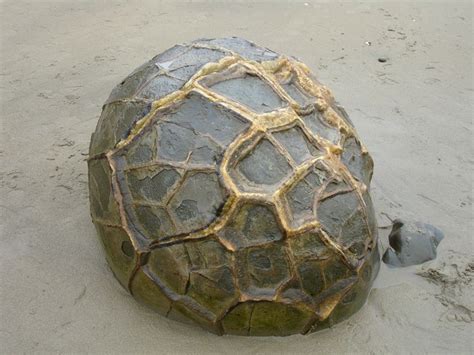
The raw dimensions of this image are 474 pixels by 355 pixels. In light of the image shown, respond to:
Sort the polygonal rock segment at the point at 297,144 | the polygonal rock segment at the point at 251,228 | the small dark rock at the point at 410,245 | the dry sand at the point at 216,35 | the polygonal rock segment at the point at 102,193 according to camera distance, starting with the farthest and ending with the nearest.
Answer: the small dark rock at the point at 410,245, the dry sand at the point at 216,35, the polygonal rock segment at the point at 102,193, the polygonal rock segment at the point at 297,144, the polygonal rock segment at the point at 251,228

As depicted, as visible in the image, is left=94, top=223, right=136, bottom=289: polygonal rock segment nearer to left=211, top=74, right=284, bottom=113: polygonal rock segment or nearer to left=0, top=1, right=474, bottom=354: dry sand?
left=0, top=1, right=474, bottom=354: dry sand

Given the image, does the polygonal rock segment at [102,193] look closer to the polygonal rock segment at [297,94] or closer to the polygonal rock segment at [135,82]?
the polygonal rock segment at [135,82]

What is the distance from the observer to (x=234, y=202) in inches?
96.6

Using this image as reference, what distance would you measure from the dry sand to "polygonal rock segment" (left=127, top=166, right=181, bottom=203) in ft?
2.03

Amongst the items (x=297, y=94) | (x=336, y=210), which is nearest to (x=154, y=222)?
(x=336, y=210)

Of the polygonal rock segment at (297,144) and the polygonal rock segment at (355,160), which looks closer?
the polygonal rock segment at (297,144)

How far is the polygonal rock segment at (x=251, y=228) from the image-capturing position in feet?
8.10

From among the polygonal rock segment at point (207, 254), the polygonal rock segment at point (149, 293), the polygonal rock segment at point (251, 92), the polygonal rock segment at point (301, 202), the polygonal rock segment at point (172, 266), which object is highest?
the polygonal rock segment at point (251, 92)

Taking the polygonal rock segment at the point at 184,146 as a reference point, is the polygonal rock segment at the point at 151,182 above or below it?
below

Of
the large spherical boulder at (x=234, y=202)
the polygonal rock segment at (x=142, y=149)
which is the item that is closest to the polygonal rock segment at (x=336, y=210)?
the large spherical boulder at (x=234, y=202)

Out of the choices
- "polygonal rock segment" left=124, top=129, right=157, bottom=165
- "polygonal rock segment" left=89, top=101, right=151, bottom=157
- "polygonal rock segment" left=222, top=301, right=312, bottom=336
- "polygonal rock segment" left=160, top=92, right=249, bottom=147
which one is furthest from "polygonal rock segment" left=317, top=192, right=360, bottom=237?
"polygonal rock segment" left=89, top=101, right=151, bottom=157

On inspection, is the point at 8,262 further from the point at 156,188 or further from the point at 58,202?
the point at 156,188

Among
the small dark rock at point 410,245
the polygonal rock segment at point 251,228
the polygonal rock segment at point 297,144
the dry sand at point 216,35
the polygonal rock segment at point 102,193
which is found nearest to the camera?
the polygonal rock segment at point 251,228

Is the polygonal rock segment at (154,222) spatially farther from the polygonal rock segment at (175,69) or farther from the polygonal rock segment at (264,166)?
the polygonal rock segment at (175,69)
